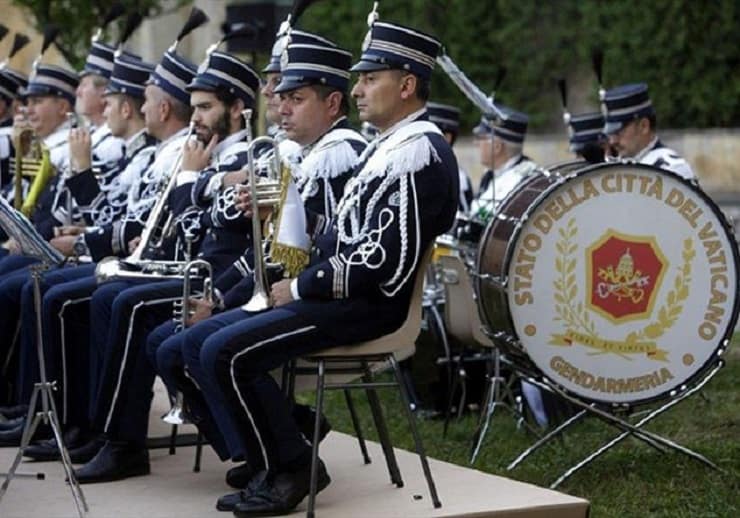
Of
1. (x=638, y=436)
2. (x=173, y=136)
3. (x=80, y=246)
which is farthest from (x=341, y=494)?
(x=80, y=246)

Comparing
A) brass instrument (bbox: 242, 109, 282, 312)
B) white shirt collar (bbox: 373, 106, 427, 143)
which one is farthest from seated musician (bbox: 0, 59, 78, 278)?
white shirt collar (bbox: 373, 106, 427, 143)

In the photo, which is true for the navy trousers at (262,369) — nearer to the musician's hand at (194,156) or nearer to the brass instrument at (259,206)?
the brass instrument at (259,206)

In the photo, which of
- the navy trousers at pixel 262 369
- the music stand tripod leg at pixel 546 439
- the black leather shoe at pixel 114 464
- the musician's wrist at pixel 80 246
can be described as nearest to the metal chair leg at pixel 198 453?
the black leather shoe at pixel 114 464

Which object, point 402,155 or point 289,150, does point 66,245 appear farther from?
point 402,155

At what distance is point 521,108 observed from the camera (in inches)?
1126

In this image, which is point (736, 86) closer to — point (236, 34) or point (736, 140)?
point (736, 140)

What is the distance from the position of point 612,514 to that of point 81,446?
2422 millimetres

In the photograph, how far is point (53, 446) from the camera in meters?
8.30

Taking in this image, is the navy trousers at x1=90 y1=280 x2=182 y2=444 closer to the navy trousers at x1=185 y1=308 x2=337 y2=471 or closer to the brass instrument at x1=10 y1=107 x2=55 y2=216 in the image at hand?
the navy trousers at x1=185 y1=308 x2=337 y2=471

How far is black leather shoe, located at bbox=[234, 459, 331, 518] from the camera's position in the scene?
6.82 m

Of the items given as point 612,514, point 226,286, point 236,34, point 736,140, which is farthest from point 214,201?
point 736,140

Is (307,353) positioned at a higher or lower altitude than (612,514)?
higher

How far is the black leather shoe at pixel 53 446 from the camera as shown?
8.28 m

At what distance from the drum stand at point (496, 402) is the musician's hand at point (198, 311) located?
150 centimetres
